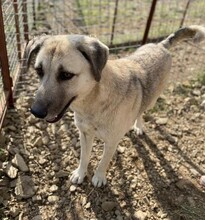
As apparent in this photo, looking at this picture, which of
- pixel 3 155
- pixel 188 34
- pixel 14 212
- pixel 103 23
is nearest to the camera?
pixel 14 212

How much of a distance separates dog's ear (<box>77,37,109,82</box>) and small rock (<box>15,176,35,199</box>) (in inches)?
66.1

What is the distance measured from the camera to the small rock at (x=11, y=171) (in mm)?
3908

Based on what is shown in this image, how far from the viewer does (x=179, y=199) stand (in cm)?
393

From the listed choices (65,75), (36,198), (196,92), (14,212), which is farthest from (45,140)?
(196,92)

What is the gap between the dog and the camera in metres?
2.84

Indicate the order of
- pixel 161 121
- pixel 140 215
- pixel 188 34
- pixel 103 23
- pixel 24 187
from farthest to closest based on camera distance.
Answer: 1. pixel 103 23
2. pixel 161 121
3. pixel 188 34
4. pixel 24 187
5. pixel 140 215

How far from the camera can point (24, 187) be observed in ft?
12.6

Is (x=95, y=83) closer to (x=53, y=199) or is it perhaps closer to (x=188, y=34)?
(x=53, y=199)

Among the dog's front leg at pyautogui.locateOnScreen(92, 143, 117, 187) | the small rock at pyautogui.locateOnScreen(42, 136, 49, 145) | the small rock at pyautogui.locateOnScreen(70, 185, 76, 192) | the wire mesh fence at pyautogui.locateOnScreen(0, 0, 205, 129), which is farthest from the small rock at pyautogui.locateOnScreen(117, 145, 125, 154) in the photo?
the wire mesh fence at pyautogui.locateOnScreen(0, 0, 205, 129)

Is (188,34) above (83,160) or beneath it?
above

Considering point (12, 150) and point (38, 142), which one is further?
point (38, 142)

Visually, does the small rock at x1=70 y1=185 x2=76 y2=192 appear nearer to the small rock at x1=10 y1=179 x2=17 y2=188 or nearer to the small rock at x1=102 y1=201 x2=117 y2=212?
the small rock at x1=102 y1=201 x2=117 y2=212

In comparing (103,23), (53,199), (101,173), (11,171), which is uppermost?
(103,23)

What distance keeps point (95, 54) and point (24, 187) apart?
1857 mm
